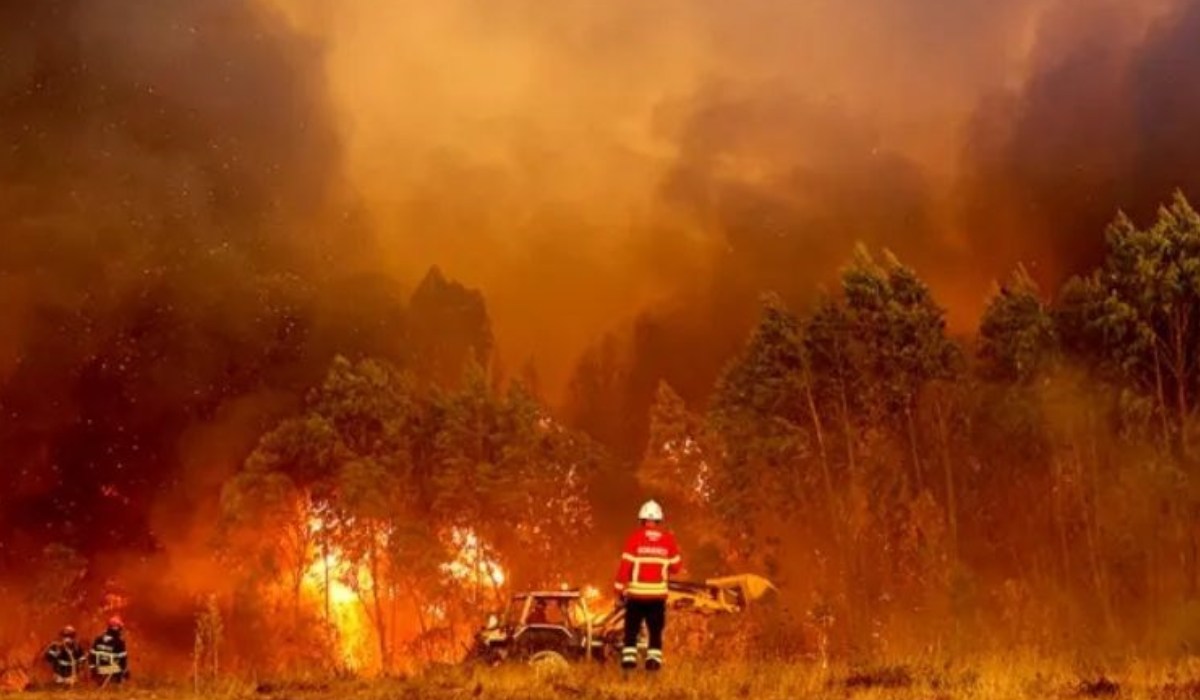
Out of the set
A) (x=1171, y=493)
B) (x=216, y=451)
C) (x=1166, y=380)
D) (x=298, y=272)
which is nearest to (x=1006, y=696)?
(x=1171, y=493)

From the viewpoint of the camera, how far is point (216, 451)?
181 ft

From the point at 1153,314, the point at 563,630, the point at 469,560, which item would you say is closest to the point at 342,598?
the point at 469,560

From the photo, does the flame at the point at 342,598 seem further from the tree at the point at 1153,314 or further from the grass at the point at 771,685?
the grass at the point at 771,685

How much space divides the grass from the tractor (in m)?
4.32

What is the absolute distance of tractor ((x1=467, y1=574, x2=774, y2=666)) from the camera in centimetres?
2091

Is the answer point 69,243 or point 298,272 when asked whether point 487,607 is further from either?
point 298,272

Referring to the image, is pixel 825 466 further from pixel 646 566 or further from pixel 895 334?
pixel 646 566

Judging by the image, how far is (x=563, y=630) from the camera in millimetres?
21250

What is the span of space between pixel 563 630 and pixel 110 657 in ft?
30.1

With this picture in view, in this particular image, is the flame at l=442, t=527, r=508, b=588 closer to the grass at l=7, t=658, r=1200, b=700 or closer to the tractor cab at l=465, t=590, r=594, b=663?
the tractor cab at l=465, t=590, r=594, b=663

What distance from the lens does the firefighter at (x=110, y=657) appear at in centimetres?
2372

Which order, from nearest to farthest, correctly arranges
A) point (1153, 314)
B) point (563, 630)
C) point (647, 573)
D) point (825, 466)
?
point (647, 573)
point (563, 630)
point (1153, 314)
point (825, 466)

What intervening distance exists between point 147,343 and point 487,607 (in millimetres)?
22367

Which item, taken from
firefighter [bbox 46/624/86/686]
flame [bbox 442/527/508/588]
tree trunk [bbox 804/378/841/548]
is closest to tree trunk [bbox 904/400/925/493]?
tree trunk [bbox 804/378/841/548]
